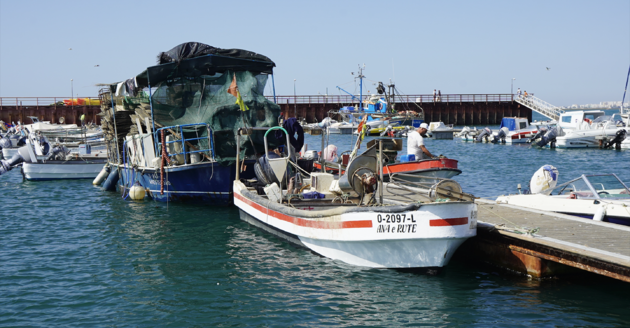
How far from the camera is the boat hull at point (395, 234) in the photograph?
9.36 metres

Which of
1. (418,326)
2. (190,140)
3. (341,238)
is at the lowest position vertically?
(418,326)

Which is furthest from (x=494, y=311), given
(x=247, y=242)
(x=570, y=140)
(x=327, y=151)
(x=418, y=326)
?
(x=570, y=140)

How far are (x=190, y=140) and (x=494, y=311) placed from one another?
10.5 meters

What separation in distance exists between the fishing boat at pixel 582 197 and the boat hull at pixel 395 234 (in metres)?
4.00

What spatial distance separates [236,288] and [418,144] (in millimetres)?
9413

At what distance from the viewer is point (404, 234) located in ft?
31.2

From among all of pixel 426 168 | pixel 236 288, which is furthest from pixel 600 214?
pixel 236 288

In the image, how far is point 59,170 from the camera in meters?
27.3

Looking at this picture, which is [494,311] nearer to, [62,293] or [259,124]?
[62,293]

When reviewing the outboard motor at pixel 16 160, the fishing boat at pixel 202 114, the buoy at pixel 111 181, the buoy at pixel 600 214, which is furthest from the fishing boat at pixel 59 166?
the buoy at pixel 600 214

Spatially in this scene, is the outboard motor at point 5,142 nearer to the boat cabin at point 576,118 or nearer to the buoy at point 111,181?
the buoy at point 111,181

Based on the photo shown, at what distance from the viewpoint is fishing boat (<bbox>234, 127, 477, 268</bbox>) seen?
9391 millimetres

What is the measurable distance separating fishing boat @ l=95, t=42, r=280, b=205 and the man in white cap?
4.24m

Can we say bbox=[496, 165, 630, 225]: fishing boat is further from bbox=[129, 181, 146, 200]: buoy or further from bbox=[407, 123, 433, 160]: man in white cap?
bbox=[129, 181, 146, 200]: buoy
